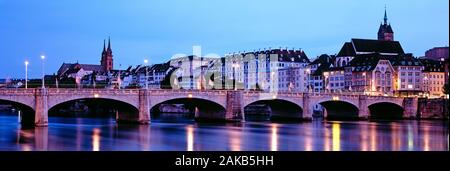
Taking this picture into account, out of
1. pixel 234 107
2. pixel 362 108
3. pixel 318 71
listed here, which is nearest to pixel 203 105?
pixel 234 107

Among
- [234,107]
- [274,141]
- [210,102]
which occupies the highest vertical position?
[210,102]

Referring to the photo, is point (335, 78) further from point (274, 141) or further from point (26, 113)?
point (274, 141)

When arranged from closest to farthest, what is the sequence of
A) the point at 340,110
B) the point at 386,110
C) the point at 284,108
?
1. the point at 284,108
2. the point at 340,110
3. the point at 386,110

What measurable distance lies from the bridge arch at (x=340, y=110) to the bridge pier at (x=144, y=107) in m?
29.1

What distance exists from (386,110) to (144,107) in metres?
Answer: 47.8

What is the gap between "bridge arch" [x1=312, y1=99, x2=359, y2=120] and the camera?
293ft

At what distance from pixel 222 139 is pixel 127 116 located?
23.6m

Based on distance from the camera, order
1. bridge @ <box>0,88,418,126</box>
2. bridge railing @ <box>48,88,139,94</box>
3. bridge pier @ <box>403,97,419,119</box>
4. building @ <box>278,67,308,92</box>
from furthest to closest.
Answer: building @ <box>278,67,308,92</box>
bridge pier @ <box>403,97,419,119</box>
bridge railing @ <box>48,88,139,94</box>
bridge @ <box>0,88,418,126</box>

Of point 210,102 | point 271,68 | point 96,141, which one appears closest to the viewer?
point 96,141

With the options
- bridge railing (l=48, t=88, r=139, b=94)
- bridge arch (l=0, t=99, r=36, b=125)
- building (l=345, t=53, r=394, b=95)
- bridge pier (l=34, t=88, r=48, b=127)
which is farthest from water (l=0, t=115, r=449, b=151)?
building (l=345, t=53, r=394, b=95)

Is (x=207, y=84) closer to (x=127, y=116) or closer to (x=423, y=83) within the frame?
(x=423, y=83)

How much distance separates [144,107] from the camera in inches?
2621

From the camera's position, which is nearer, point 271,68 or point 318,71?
point 318,71

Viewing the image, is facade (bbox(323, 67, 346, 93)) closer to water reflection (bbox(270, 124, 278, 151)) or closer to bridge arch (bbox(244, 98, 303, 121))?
bridge arch (bbox(244, 98, 303, 121))
